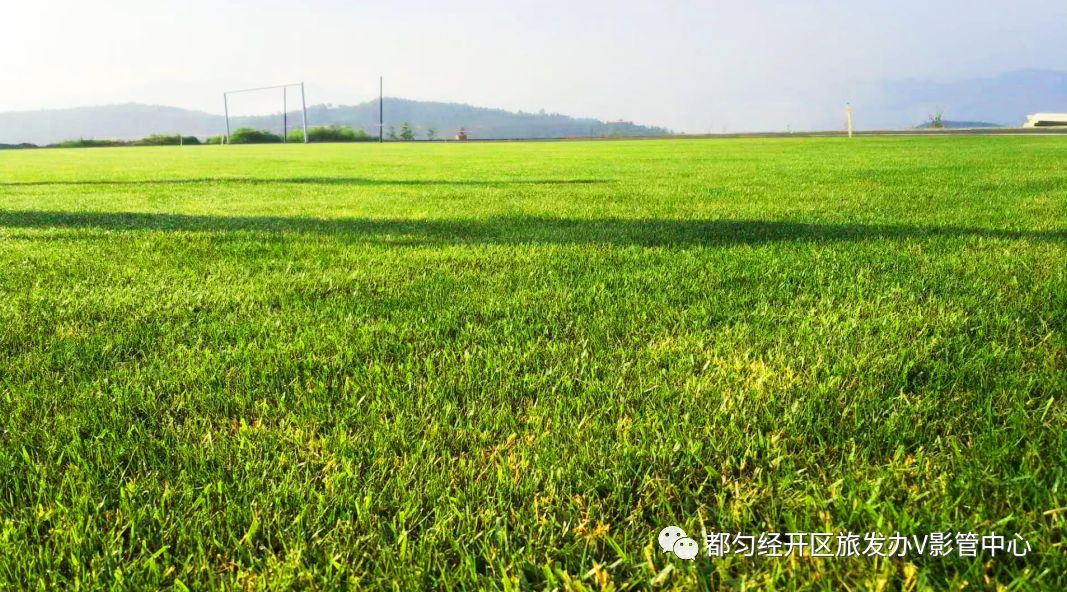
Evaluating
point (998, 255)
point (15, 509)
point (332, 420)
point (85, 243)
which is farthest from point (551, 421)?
point (85, 243)

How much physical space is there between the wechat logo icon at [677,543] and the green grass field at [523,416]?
24 millimetres

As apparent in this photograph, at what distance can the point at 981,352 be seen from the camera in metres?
2.12

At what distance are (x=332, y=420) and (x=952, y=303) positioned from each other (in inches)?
99.7

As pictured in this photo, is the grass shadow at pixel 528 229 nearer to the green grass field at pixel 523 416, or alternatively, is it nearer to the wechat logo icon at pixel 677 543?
the green grass field at pixel 523 416

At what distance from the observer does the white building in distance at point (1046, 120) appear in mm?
57766

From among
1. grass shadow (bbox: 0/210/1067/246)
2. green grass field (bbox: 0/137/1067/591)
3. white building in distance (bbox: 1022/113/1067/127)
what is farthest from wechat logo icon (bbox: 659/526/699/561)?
white building in distance (bbox: 1022/113/1067/127)

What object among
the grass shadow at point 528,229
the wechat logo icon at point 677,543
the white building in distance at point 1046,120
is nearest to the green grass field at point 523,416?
the wechat logo icon at point 677,543

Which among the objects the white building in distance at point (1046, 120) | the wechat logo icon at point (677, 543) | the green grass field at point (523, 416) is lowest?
the wechat logo icon at point (677, 543)

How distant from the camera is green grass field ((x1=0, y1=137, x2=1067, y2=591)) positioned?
4.14ft

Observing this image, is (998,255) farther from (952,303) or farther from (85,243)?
(85,243)

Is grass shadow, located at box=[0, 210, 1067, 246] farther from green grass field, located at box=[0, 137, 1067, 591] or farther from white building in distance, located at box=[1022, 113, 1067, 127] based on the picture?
white building in distance, located at box=[1022, 113, 1067, 127]

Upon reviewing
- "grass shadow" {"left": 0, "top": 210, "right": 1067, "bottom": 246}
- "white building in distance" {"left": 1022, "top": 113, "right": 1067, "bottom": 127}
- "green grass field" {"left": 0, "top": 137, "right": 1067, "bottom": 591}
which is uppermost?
"white building in distance" {"left": 1022, "top": 113, "right": 1067, "bottom": 127}

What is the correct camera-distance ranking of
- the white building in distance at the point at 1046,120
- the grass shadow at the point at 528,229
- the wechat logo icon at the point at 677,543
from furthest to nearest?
the white building in distance at the point at 1046,120, the grass shadow at the point at 528,229, the wechat logo icon at the point at 677,543

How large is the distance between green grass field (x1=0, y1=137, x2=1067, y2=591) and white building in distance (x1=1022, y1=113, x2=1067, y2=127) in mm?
71161
